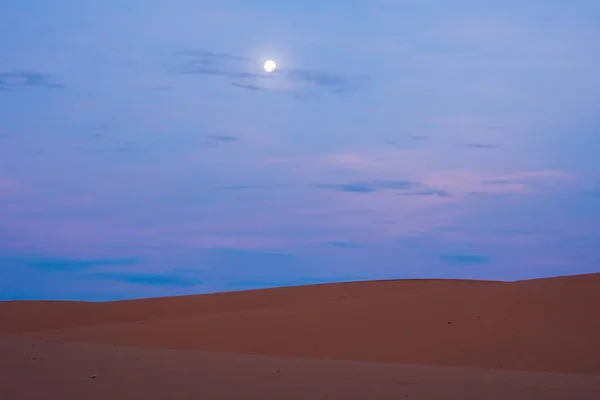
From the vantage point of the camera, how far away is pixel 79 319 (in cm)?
2648

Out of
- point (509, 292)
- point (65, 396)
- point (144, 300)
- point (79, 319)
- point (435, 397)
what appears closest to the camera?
point (65, 396)

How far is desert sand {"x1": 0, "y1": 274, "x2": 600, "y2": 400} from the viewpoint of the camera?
9.72 m

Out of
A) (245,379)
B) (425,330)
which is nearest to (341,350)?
(425,330)

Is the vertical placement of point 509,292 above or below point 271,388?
above

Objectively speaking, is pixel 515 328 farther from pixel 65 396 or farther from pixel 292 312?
pixel 65 396

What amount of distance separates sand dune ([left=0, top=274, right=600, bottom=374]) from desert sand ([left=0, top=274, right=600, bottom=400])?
3 centimetres

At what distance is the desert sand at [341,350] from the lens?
31.9 ft

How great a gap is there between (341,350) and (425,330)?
2439 mm

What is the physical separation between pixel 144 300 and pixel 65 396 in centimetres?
2223

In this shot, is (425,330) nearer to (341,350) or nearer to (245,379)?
(341,350)

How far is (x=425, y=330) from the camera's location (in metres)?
17.2

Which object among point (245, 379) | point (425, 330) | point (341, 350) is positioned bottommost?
point (245, 379)

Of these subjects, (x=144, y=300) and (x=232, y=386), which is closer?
(x=232, y=386)

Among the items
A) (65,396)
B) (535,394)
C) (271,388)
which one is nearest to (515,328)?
(535,394)
